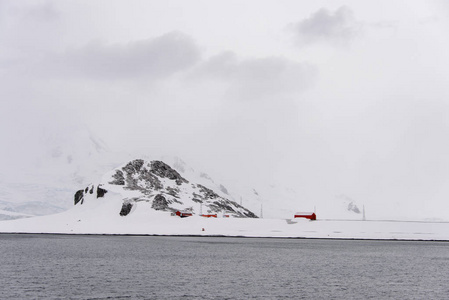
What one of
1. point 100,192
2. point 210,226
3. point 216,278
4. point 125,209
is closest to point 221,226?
point 210,226

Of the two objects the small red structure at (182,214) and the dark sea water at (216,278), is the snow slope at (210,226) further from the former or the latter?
the dark sea water at (216,278)

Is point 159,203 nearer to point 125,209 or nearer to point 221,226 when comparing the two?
point 125,209

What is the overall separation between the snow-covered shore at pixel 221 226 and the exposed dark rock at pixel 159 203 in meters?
2.58

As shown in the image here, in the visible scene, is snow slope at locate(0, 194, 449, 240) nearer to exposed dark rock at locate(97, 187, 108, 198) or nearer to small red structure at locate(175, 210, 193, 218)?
small red structure at locate(175, 210, 193, 218)

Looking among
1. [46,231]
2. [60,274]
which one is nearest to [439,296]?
[60,274]

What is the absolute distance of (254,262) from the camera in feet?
259

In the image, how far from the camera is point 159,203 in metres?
183

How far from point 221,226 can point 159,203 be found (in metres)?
25.6

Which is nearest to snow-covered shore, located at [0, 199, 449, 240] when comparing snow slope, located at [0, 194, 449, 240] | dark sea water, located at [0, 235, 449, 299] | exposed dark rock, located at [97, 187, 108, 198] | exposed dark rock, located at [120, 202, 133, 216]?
snow slope, located at [0, 194, 449, 240]

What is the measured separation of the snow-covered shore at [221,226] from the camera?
158875 mm

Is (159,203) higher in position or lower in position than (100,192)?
lower

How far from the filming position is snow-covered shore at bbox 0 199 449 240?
521 feet

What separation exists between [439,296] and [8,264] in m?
54.6

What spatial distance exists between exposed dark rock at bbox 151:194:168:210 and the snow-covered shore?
2576 millimetres
